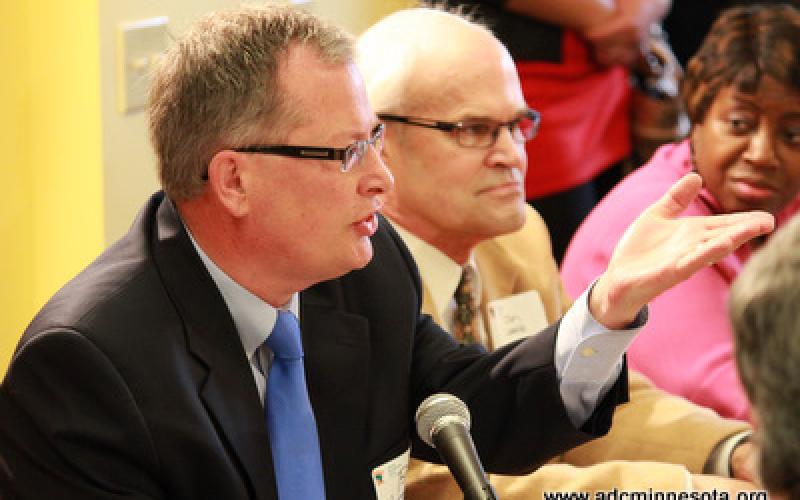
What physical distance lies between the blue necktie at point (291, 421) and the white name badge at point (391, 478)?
0.11m

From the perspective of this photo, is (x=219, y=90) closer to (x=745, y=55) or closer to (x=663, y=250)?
(x=663, y=250)

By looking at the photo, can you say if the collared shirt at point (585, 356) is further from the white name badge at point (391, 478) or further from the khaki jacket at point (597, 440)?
the white name badge at point (391, 478)

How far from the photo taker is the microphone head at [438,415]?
1.76 m

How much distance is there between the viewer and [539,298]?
2.70m

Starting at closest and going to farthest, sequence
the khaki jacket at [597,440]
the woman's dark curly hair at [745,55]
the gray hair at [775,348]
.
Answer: the gray hair at [775,348] < the khaki jacket at [597,440] < the woman's dark curly hair at [745,55]

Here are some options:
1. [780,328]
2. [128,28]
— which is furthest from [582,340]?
[128,28]

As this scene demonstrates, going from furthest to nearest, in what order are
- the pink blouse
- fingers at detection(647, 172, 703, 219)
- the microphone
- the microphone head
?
the pink blouse < fingers at detection(647, 172, 703, 219) < the microphone head < the microphone

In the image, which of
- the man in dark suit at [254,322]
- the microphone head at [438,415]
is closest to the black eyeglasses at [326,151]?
the man in dark suit at [254,322]

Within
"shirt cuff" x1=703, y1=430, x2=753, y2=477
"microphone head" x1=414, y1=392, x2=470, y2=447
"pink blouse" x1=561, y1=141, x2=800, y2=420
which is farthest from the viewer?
"pink blouse" x1=561, y1=141, x2=800, y2=420

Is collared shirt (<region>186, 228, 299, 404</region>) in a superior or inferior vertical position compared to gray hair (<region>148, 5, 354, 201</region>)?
inferior

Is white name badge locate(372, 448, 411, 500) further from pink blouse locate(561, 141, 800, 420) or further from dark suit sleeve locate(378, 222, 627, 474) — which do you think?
pink blouse locate(561, 141, 800, 420)

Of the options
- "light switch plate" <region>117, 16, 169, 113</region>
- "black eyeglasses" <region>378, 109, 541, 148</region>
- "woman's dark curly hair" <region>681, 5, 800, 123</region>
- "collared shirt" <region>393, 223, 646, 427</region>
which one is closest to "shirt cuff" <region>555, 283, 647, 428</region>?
"collared shirt" <region>393, 223, 646, 427</region>

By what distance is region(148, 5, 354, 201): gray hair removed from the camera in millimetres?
1885

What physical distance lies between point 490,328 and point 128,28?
3.21 feet
